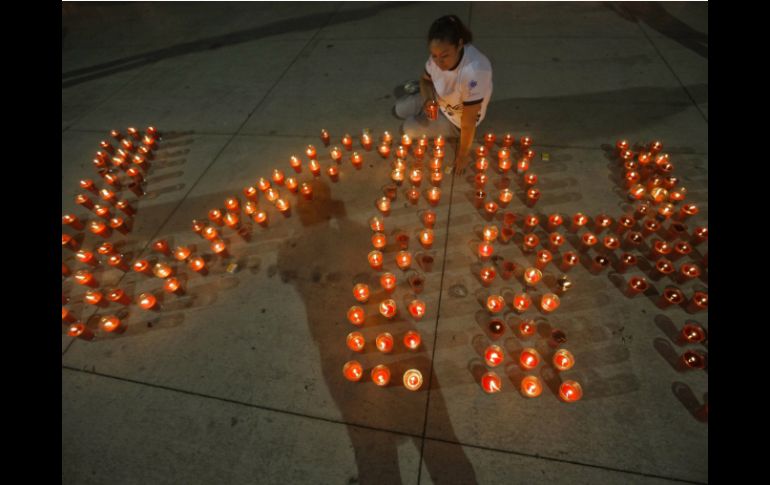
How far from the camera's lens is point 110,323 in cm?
271

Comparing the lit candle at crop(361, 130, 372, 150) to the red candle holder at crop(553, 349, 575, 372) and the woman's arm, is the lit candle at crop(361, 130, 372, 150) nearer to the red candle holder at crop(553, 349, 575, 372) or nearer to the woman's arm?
the woman's arm

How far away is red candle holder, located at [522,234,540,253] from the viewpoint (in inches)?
114

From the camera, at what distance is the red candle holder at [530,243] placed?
2900mm

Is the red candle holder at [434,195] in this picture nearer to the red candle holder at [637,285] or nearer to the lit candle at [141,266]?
the red candle holder at [637,285]

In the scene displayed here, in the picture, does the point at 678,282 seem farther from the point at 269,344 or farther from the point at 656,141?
the point at 269,344

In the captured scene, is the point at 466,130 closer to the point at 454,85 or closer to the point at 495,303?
the point at 454,85

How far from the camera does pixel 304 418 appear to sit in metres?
2.27

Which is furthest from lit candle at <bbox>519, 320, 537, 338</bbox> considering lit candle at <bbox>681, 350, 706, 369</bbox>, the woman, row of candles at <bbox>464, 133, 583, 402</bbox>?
the woman

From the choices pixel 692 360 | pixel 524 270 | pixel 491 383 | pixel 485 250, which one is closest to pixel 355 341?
pixel 491 383

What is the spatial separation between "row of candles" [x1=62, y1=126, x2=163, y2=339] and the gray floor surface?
10 centimetres

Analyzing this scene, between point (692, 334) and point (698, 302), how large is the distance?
29cm
